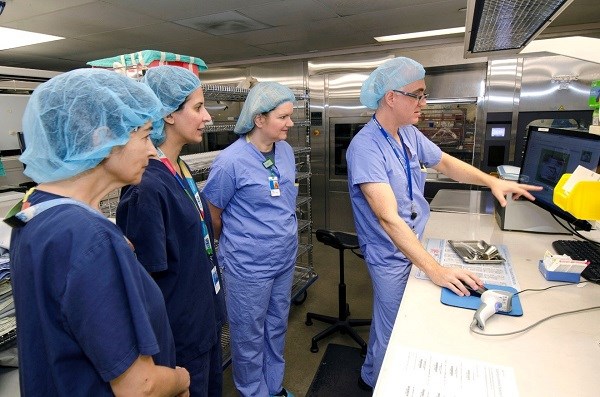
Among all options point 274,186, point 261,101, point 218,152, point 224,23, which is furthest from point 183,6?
point 274,186

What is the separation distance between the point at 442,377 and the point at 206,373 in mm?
843

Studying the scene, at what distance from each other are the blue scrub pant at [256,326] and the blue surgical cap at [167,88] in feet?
2.70

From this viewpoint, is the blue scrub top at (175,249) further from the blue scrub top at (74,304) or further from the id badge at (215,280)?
the blue scrub top at (74,304)

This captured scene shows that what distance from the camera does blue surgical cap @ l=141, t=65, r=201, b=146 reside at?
130 cm

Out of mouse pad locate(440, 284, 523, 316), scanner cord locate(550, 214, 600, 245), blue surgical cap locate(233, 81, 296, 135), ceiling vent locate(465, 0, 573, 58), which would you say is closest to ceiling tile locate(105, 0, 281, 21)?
blue surgical cap locate(233, 81, 296, 135)

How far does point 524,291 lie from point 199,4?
2.72 meters

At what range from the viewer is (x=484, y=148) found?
405 cm

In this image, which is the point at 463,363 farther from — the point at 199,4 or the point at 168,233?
the point at 199,4

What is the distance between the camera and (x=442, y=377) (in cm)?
81

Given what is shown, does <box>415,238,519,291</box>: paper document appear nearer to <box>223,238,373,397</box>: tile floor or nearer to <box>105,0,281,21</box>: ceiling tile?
<box>223,238,373,397</box>: tile floor

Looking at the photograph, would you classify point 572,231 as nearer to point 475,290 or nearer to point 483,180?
point 483,180

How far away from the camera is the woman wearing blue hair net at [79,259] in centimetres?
70

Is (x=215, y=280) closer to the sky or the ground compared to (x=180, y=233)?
closer to the ground

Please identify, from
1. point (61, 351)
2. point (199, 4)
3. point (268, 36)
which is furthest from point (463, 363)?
point (268, 36)
